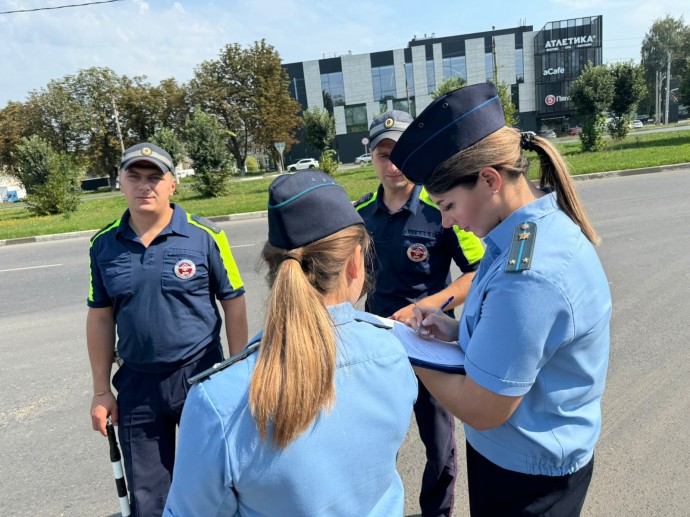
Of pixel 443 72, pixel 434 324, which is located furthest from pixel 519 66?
pixel 434 324

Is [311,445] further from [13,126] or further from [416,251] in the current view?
[13,126]

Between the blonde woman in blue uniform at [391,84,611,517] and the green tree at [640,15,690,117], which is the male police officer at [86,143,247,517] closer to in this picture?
the blonde woman in blue uniform at [391,84,611,517]

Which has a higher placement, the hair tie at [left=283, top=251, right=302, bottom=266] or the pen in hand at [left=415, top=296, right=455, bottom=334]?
the hair tie at [left=283, top=251, right=302, bottom=266]

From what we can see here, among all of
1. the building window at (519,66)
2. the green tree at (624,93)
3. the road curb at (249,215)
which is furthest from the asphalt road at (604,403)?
the building window at (519,66)

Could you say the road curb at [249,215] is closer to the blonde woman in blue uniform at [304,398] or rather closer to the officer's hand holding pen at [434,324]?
the officer's hand holding pen at [434,324]

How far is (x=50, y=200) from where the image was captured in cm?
2036

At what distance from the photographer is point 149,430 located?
224cm

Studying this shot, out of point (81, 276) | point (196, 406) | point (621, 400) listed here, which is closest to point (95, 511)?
point (196, 406)

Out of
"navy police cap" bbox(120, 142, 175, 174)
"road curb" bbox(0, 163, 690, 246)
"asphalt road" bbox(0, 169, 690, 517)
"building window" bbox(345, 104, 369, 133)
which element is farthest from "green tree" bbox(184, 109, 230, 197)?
"building window" bbox(345, 104, 369, 133)

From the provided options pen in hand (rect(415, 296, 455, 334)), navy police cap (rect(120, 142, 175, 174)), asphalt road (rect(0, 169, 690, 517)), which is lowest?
asphalt road (rect(0, 169, 690, 517))

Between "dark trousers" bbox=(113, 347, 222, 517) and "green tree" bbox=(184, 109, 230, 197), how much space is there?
19.9 metres

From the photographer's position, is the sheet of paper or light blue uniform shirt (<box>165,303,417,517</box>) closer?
light blue uniform shirt (<box>165,303,417,517</box>)

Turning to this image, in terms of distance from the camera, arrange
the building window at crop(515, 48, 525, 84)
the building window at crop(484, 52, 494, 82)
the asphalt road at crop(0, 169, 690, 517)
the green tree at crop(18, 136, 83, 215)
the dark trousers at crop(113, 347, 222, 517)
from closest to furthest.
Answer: the dark trousers at crop(113, 347, 222, 517), the asphalt road at crop(0, 169, 690, 517), the green tree at crop(18, 136, 83, 215), the building window at crop(484, 52, 494, 82), the building window at crop(515, 48, 525, 84)

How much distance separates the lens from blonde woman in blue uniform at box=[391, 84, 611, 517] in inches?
46.3
